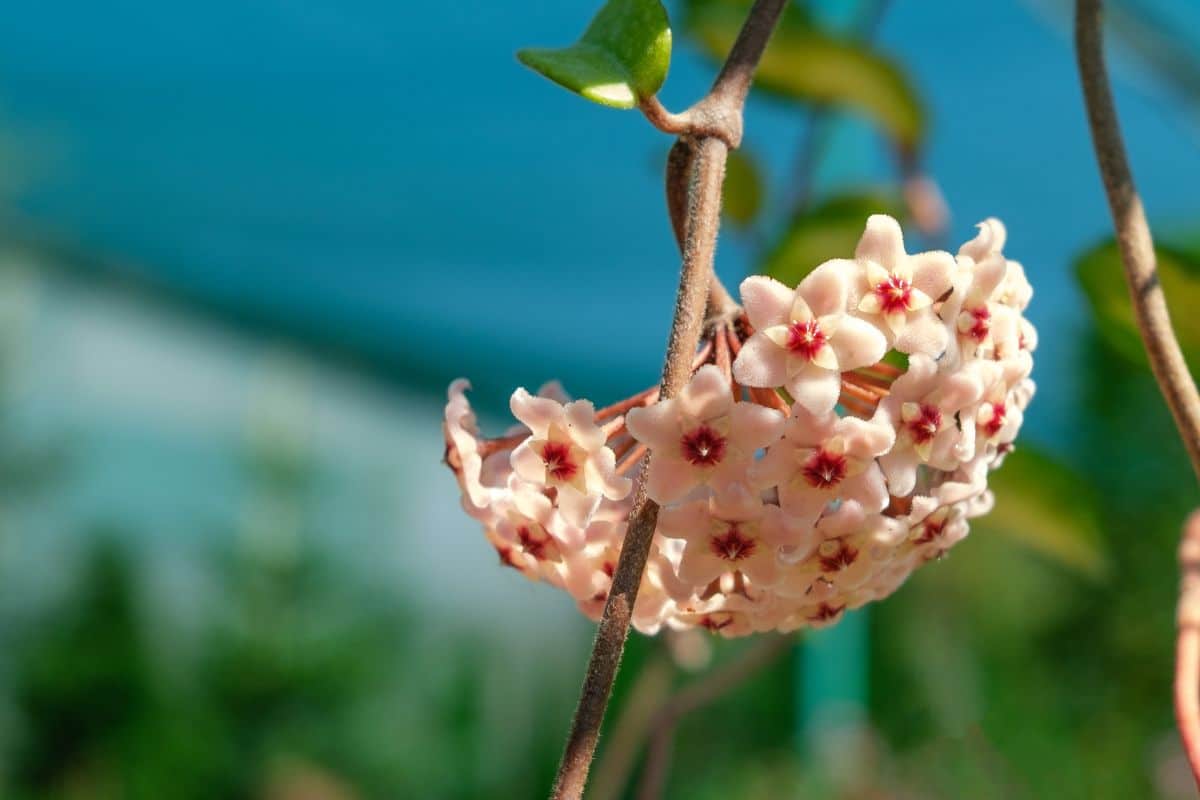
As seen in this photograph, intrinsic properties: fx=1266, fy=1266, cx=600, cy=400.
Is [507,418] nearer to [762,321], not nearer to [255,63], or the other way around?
[255,63]

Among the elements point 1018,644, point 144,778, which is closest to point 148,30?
point 144,778

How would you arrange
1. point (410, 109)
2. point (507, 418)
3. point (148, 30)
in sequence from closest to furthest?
point (148, 30), point (410, 109), point (507, 418)

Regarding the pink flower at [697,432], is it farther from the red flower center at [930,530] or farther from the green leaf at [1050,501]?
the green leaf at [1050,501]

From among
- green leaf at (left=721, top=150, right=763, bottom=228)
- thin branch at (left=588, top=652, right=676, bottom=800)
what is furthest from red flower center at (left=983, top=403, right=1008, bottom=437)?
Result: green leaf at (left=721, top=150, right=763, bottom=228)

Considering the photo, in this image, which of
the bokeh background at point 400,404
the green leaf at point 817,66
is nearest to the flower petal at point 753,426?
the green leaf at point 817,66

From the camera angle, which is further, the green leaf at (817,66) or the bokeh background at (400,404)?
the bokeh background at (400,404)

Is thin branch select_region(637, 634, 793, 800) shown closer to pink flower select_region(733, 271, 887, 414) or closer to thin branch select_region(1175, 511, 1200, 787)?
thin branch select_region(1175, 511, 1200, 787)
